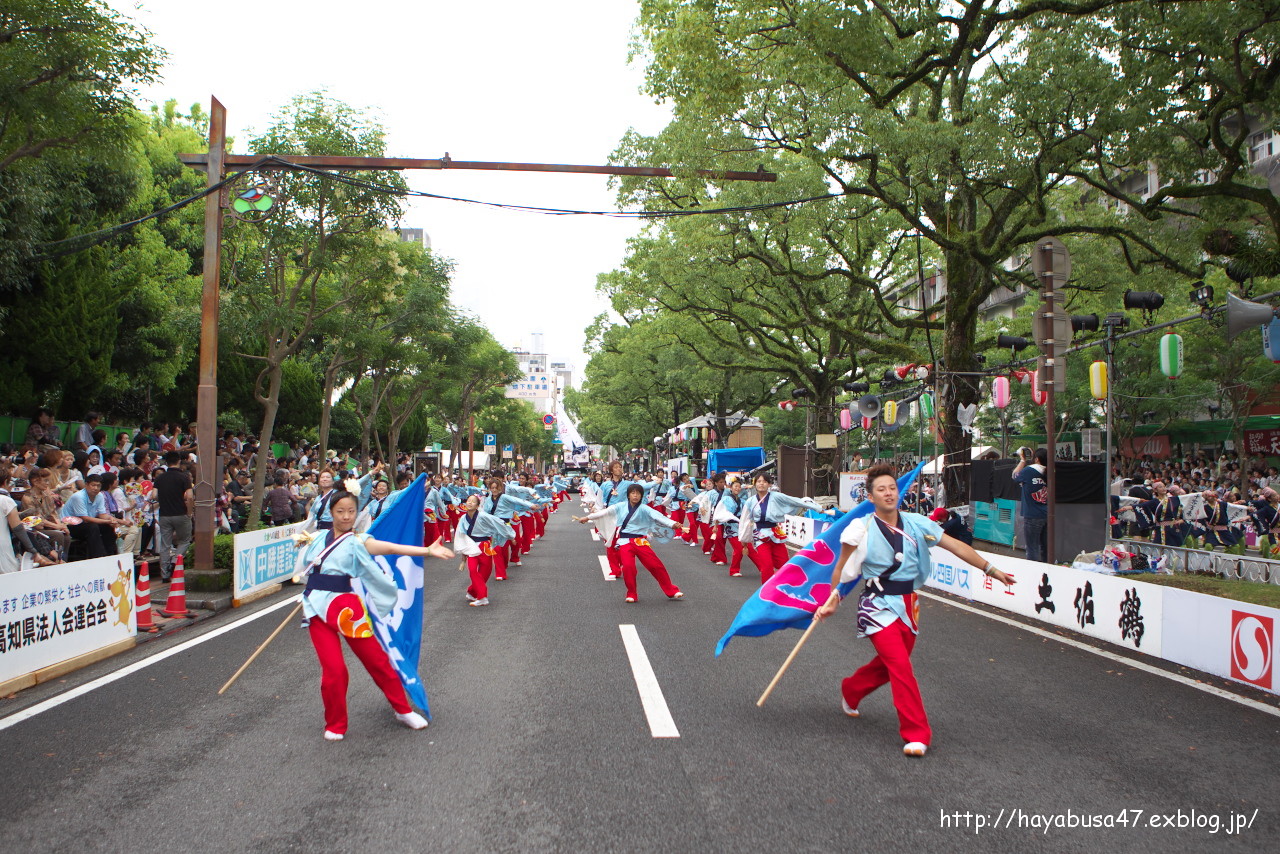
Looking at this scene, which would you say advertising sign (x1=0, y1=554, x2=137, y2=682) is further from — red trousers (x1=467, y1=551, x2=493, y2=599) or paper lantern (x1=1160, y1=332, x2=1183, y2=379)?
paper lantern (x1=1160, y1=332, x2=1183, y2=379)

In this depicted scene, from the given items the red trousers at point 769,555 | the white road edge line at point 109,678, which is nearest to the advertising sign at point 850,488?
the red trousers at point 769,555

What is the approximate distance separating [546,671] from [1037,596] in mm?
5765

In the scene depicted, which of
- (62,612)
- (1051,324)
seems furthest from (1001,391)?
(62,612)

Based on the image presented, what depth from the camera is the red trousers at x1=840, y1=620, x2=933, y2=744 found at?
5.06 m

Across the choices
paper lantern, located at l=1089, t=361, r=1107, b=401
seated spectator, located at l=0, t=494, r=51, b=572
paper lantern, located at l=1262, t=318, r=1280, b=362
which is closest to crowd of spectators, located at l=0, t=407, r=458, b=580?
seated spectator, located at l=0, t=494, r=51, b=572

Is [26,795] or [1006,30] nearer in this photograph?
[26,795]

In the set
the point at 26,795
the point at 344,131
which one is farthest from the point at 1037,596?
the point at 344,131

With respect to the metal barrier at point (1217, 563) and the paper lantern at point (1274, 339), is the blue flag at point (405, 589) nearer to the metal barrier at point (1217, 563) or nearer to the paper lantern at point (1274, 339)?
the paper lantern at point (1274, 339)

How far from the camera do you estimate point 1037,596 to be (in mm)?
10148

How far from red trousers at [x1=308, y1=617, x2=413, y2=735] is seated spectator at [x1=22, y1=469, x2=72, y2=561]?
6383 mm

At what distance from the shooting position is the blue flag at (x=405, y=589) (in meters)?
5.69

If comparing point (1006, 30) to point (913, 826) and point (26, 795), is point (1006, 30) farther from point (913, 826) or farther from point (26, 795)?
point (26, 795)

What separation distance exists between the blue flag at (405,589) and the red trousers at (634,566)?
5120mm

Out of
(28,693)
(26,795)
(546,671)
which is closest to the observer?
(26,795)
